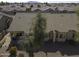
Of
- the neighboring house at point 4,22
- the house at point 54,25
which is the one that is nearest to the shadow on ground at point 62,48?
the house at point 54,25

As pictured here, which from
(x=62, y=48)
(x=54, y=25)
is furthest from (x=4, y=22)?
(x=62, y=48)

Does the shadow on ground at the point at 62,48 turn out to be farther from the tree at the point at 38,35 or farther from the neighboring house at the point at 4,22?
the neighboring house at the point at 4,22

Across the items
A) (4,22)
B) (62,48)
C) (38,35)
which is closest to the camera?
(38,35)

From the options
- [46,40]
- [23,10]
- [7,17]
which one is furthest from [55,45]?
[23,10]

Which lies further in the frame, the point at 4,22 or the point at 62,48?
the point at 4,22

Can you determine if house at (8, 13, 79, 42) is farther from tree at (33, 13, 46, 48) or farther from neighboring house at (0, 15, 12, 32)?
tree at (33, 13, 46, 48)

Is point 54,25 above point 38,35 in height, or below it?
below

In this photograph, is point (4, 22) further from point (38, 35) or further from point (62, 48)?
point (62, 48)

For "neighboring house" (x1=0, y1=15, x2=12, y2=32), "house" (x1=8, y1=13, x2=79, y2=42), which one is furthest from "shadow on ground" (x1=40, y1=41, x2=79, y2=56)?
"neighboring house" (x1=0, y1=15, x2=12, y2=32)

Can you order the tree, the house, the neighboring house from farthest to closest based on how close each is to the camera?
1. the neighboring house
2. the house
3. the tree

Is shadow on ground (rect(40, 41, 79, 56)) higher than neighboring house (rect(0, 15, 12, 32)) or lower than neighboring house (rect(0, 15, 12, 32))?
lower

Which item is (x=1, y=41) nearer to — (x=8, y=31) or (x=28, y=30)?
(x=8, y=31)
